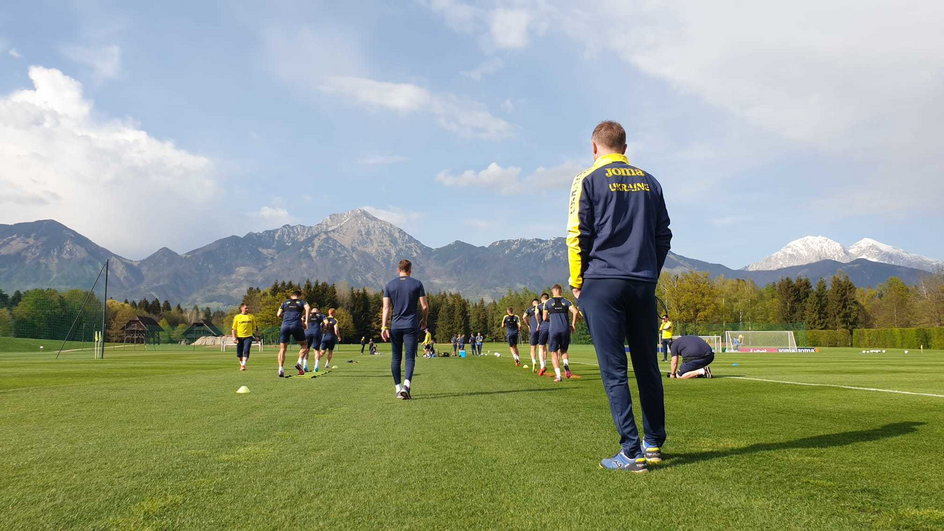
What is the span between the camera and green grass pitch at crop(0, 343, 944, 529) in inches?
116

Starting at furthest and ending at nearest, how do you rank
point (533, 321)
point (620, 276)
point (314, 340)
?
1. point (533, 321)
2. point (314, 340)
3. point (620, 276)

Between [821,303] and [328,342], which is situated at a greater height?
[821,303]

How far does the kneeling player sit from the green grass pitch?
617 centimetres

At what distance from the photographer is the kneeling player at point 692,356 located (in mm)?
14055

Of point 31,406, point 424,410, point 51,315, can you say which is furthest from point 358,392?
point 51,315

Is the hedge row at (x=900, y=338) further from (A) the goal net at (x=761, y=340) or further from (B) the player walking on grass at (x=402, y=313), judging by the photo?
(B) the player walking on grass at (x=402, y=313)

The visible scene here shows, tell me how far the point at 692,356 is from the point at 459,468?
11.5 metres

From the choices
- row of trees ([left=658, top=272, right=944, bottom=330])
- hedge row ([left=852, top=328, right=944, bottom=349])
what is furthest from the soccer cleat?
row of trees ([left=658, top=272, right=944, bottom=330])

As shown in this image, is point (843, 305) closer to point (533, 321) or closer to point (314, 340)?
point (533, 321)

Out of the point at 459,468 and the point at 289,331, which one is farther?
the point at 289,331

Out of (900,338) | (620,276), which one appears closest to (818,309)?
(900,338)

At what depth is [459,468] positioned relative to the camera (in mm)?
3988

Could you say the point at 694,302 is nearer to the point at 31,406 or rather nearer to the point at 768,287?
the point at 768,287

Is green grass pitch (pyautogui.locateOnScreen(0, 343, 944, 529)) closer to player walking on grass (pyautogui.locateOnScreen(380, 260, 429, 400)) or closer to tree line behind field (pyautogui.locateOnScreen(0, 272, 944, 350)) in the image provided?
player walking on grass (pyautogui.locateOnScreen(380, 260, 429, 400))
